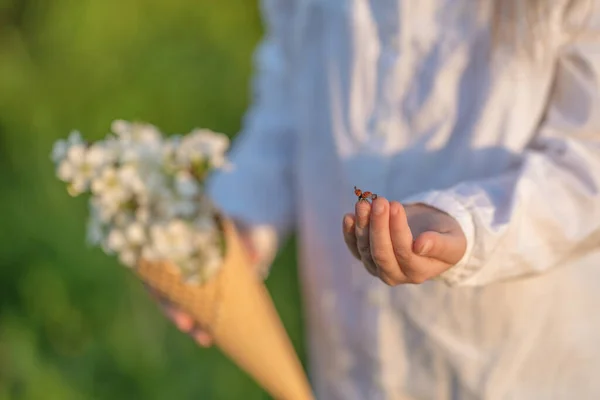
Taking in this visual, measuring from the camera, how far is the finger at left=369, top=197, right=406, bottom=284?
Answer: 0.54m

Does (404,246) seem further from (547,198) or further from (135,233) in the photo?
(135,233)

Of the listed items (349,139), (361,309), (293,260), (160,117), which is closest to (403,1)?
(349,139)

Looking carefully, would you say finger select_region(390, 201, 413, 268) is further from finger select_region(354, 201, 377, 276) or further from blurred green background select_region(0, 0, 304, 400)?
blurred green background select_region(0, 0, 304, 400)

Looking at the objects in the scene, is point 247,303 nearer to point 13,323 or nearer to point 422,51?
point 422,51

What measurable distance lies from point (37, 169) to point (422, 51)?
1.45 metres

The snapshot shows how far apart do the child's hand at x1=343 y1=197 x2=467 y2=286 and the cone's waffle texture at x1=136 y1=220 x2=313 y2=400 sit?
0.29 metres

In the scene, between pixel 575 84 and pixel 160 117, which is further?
pixel 160 117

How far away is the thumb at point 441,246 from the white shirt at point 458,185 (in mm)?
19

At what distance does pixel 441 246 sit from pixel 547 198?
0.15 m

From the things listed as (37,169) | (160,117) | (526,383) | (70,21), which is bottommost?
(526,383)

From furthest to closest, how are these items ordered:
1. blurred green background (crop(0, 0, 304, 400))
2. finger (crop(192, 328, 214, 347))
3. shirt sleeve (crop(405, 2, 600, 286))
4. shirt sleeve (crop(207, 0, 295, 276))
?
blurred green background (crop(0, 0, 304, 400))
shirt sleeve (crop(207, 0, 295, 276))
finger (crop(192, 328, 214, 347))
shirt sleeve (crop(405, 2, 600, 286))

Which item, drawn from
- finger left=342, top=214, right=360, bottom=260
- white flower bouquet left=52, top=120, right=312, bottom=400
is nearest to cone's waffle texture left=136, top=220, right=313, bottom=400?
white flower bouquet left=52, top=120, right=312, bottom=400

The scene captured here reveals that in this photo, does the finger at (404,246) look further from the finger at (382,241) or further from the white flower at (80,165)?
the white flower at (80,165)

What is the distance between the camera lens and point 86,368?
168cm
